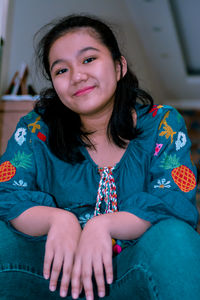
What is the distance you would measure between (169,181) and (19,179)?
0.38 m

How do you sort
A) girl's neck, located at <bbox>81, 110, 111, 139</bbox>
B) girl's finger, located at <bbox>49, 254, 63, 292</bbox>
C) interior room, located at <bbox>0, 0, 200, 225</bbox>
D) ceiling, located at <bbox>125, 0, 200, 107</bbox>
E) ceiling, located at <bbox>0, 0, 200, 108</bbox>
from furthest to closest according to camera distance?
ceiling, located at <bbox>125, 0, 200, 107</bbox> → ceiling, located at <bbox>0, 0, 200, 108</bbox> → interior room, located at <bbox>0, 0, 200, 225</bbox> → girl's neck, located at <bbox>81, 110, 111, 139</bbox> → girl's finger, located at <bbox>49, 254, 63, 292</bbox>

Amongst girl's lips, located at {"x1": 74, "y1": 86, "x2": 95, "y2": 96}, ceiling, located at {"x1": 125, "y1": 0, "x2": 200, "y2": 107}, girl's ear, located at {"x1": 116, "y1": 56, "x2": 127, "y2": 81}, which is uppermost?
girl's ear, located at {"x1": 116, "y1": 56, "x2": 127, "y2": 81}

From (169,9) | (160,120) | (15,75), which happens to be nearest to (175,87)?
(169,9)

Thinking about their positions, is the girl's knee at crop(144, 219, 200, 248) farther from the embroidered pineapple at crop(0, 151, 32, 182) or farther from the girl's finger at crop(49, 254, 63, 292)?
the embroidered pineapple at crop(0, 151, 32, 182)

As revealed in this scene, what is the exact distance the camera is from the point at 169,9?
4.66 metres

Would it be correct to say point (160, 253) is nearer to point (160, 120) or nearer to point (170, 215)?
point (170, 215)

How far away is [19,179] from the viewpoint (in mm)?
847

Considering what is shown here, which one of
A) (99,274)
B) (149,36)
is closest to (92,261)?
(99,274)

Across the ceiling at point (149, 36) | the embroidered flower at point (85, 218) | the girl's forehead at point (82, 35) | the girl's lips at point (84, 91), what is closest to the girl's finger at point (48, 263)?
the embroidered flower at point (85, 218)

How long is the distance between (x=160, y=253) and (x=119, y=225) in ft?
0.45

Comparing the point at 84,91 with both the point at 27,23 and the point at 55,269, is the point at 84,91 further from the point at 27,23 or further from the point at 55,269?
the point at 27,23

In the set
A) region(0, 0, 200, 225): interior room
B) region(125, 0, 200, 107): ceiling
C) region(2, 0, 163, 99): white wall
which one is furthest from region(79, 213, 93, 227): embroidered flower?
region(125, 0, 200, 107): ceiling

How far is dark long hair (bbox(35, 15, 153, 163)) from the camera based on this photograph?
94 centimetres

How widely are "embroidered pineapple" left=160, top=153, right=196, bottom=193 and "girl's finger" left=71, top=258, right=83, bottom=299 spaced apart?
0.99 feet
